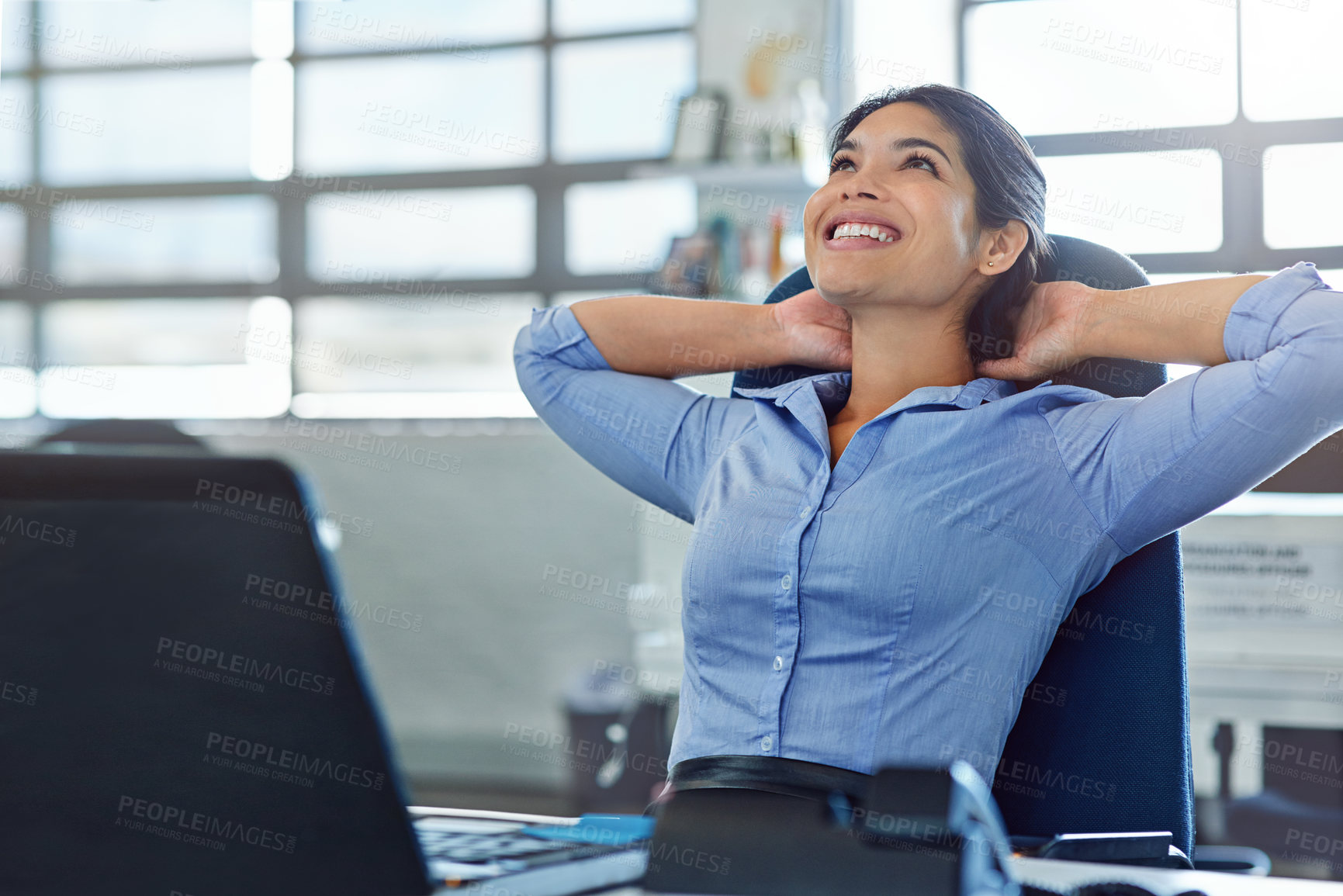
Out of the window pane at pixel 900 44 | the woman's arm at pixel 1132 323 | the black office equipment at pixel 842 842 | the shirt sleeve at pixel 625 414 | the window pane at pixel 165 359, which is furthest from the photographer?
the window pane at pixel 165 359

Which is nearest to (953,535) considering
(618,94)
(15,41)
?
(618,94)

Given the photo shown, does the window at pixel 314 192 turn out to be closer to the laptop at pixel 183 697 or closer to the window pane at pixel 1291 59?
the window pane at pixel 1291 59

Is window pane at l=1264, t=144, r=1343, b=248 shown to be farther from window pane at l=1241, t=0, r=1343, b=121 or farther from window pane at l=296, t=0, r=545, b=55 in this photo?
window pane at l=296, t=0, r=545, b=55

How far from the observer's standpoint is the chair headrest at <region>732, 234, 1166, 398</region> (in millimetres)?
1272

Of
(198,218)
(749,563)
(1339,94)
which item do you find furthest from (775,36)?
(749,563)

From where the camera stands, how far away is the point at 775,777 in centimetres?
110

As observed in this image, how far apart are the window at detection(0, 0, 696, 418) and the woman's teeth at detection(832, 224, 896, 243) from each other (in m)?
2.55

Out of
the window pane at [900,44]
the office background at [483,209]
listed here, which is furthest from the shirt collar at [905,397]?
the window pane at [900,44]

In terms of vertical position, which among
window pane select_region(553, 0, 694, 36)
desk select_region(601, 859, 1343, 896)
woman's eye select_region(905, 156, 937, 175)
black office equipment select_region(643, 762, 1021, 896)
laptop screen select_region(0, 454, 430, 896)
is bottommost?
desk select_region(601, 859, 1343, 896)

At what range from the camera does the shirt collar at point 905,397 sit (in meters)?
1.26

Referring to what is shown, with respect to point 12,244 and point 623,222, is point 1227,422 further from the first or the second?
point 12,244

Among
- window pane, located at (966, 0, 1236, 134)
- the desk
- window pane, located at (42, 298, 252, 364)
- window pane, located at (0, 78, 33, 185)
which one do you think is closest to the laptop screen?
the desk

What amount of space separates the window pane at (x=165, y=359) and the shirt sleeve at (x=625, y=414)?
9.54ft

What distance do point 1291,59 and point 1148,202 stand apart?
54cm
